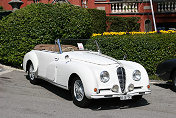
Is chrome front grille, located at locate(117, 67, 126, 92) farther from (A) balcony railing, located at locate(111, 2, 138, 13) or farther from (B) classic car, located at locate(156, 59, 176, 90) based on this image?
(A) balcony railing, located at locate(111, 2, 138, 13)

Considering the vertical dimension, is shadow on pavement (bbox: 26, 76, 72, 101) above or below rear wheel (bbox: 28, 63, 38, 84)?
below

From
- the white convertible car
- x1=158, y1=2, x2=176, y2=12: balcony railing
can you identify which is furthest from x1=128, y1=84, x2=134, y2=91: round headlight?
x1=158, y1=2, x2=176, y2=12: balcony railing

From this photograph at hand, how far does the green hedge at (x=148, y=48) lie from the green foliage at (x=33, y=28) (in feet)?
7.61

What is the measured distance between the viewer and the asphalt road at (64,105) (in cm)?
539

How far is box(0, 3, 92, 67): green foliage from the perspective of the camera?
1108 cm

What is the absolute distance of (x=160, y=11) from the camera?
23.4m

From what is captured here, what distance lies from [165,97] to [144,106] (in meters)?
1.29

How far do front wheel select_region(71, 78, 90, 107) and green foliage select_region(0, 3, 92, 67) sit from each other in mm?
5577

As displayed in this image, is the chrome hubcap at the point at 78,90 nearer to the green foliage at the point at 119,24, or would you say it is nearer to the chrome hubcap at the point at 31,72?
the chrome hubcap at the point at 31,72

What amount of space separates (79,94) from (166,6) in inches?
781

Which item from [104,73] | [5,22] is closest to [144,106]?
[104,73]

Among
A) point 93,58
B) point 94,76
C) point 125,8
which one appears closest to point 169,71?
point 93,58

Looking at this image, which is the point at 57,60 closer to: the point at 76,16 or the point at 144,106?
the point at 144,106

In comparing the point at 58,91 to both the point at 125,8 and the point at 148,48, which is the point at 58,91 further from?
the point at 125,8
